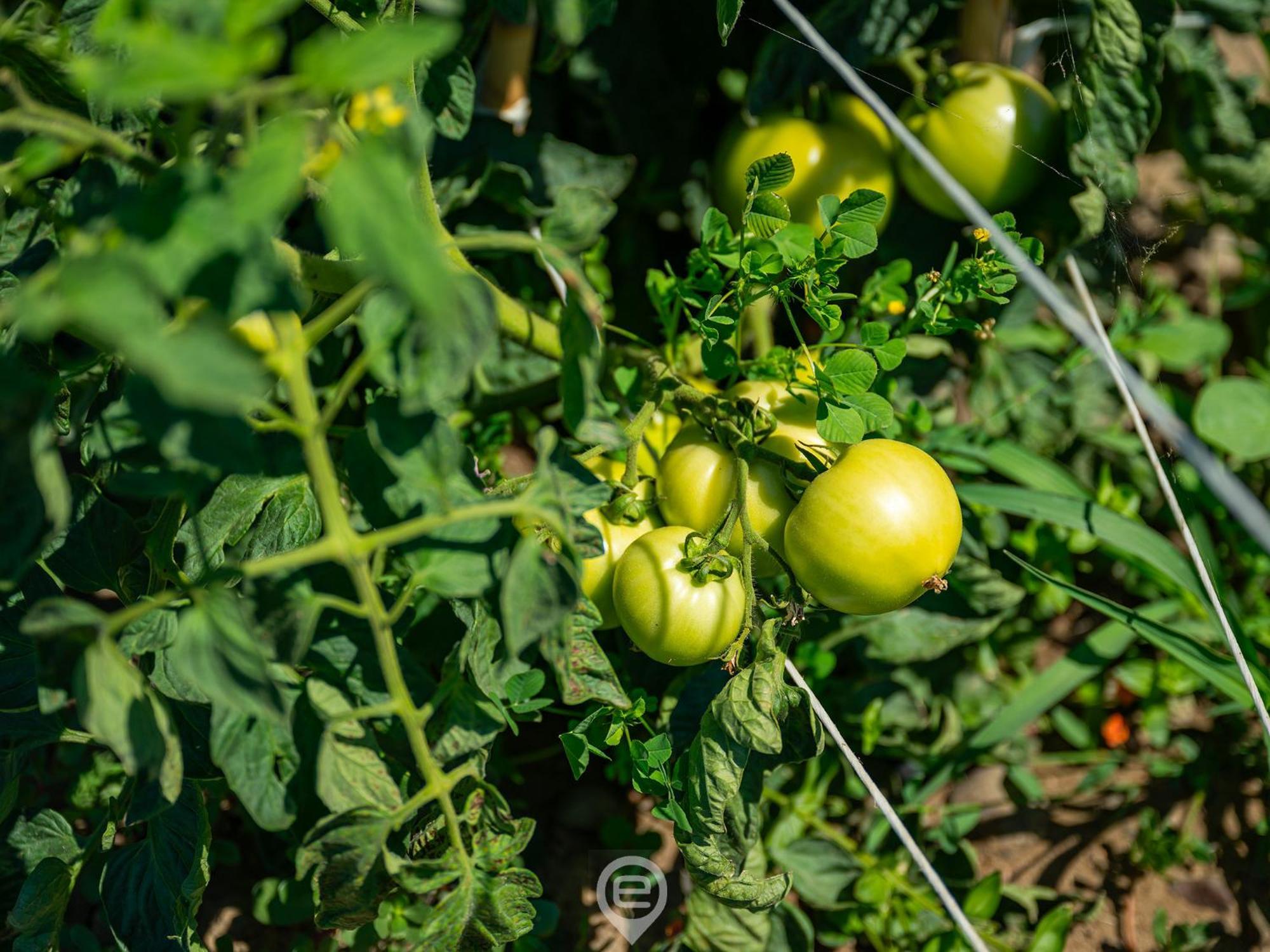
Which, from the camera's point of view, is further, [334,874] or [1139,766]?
[1139,766]

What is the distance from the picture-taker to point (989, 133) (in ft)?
3.90

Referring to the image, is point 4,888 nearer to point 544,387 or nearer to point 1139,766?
point 544,387

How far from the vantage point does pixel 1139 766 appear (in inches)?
61.9

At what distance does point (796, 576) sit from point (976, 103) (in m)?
0.68

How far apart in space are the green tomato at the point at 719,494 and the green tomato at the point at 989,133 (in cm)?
55

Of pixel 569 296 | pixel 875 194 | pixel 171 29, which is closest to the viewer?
pixel 171 29

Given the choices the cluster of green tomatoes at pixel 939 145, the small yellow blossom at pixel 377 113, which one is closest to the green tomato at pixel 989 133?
the cluster of green tomatoes at pixel 939 145

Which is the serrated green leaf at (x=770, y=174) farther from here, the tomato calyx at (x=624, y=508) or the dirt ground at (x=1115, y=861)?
the dirt ground at (x=1115, y=861)

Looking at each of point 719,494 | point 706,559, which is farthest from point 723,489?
point 706,559

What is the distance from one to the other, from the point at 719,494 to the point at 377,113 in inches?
19.9

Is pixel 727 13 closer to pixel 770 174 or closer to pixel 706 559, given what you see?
pixel 770 174

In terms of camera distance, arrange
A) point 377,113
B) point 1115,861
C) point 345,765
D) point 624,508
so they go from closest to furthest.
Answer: point 377,113 < point 345,765 < point 624,508 < point 1115,861

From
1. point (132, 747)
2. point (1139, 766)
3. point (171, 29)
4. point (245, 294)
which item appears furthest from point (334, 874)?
point (1139, 766)

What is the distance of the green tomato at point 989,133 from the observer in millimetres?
1190
